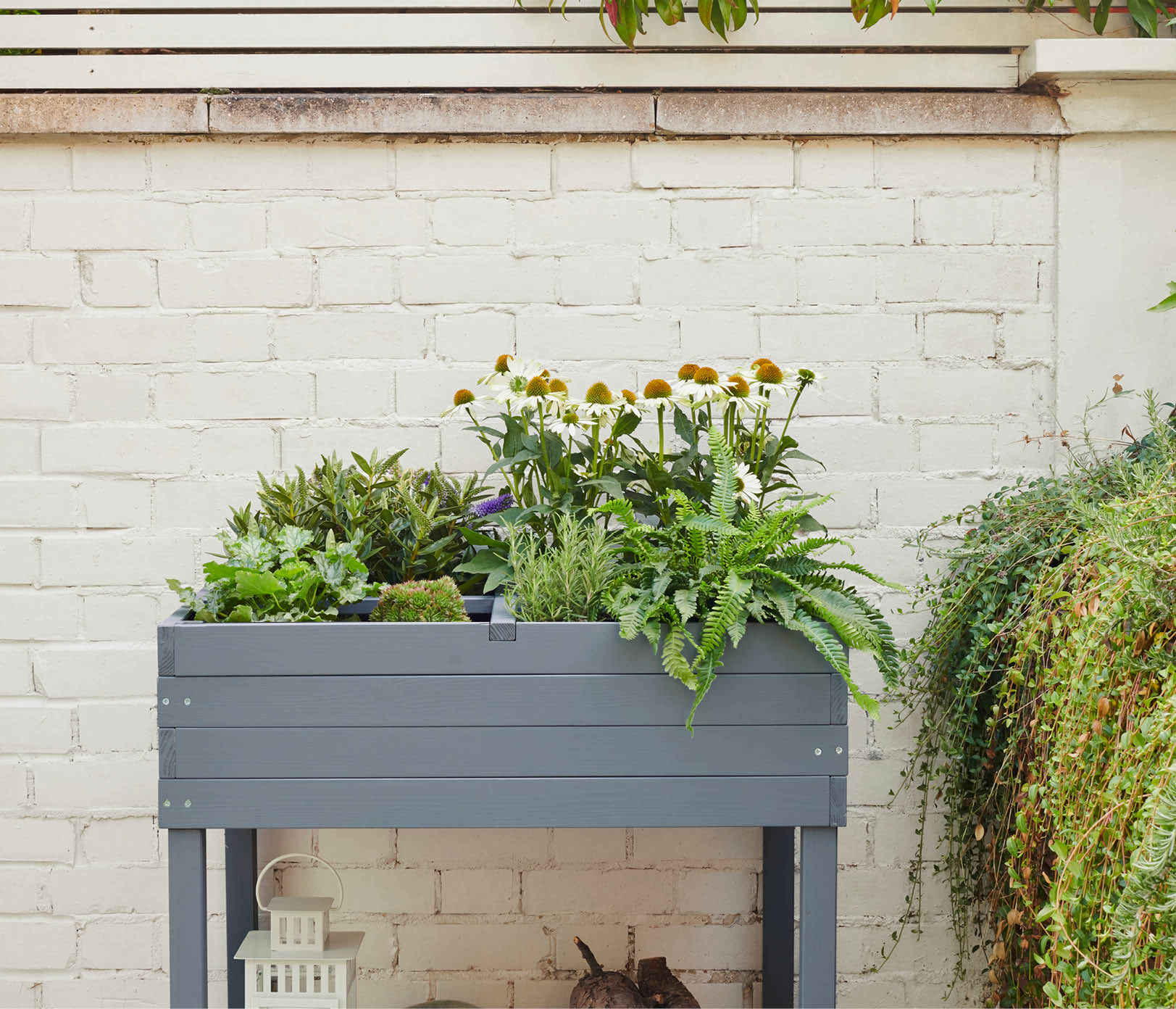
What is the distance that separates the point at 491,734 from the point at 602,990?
0.62m

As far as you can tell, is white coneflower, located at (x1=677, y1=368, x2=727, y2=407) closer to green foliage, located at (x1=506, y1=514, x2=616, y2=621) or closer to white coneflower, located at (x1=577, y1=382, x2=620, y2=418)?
Answer: white coneflower, located at (x1=577, y1=382, x2=620, y2=418)

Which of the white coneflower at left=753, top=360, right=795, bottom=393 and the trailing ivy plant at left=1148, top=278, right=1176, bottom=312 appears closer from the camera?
the white coneflower at left=753, top=360, right=795, bottom=393

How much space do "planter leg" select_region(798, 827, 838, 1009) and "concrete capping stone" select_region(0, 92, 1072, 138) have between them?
1207mm

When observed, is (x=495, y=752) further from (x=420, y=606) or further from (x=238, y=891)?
(x=238, y=891)

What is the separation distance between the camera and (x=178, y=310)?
176cm

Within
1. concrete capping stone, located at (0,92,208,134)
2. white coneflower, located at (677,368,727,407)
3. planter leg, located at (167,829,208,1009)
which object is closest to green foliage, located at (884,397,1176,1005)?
white coneflower, located at (677,368,727,407)

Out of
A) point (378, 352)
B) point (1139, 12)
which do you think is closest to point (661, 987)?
point (378, 352)

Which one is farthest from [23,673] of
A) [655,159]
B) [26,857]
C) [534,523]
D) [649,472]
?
[655,159]

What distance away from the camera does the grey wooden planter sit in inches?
49.4

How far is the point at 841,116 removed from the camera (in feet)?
5.71

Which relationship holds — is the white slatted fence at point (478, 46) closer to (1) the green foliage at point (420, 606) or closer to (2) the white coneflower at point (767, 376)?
(2) the white coneflower at point (767, 376)

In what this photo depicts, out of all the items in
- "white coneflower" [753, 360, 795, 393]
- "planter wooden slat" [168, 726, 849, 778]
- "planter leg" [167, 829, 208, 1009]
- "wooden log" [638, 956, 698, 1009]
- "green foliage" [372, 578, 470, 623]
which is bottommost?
"wooden log" [638, 956, 698, 1009]

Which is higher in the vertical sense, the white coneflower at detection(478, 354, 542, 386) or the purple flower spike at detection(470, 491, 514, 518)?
the white coneflower at detection(478, 354, 542, 386)

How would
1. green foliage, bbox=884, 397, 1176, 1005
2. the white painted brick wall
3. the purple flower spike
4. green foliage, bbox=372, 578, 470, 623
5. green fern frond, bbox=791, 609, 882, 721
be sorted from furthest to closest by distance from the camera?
the white painted brick wall
the purple flower spike
green foliage, bbox=372, 578, 470, 623
green fern frond, bbox=791, 609, 882, 721
green foliage, bbox=884, 397, 1176, 1005
